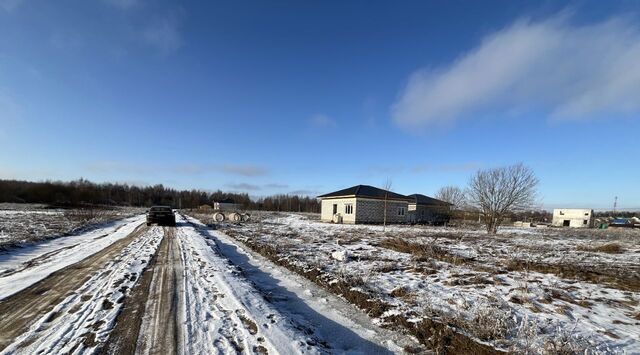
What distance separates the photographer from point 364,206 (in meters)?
30.3

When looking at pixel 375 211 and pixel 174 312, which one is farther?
pixel 375 211

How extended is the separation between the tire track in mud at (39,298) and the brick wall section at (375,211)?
24.2 metres

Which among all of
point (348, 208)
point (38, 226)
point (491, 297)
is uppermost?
point (348, 208)

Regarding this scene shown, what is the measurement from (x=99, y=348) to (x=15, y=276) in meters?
5.35

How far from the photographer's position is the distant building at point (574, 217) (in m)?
58.8

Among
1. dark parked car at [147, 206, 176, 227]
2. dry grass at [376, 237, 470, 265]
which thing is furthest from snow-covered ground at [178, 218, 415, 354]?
dark parked car at [147, 206, 176, 227]

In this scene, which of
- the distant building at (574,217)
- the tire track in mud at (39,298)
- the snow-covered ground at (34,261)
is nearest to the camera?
the tire track in mud at (39,298)

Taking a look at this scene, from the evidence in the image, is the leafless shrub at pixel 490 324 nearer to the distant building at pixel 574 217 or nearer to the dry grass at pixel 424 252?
the dry grass at pixel 424 252

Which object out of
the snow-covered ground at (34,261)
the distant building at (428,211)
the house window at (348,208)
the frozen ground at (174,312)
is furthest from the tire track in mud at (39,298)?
the distant building at (428,211)

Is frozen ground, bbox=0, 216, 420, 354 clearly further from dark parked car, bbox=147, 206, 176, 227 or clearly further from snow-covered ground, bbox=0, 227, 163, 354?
dark parked car, bbox=147, 206, 176, 227

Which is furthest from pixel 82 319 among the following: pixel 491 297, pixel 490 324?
pixel 491 297

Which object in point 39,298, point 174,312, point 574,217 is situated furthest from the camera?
point 574,217

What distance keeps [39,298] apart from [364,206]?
2699 centimetres

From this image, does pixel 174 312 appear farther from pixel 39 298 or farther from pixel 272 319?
pixel 39 298
